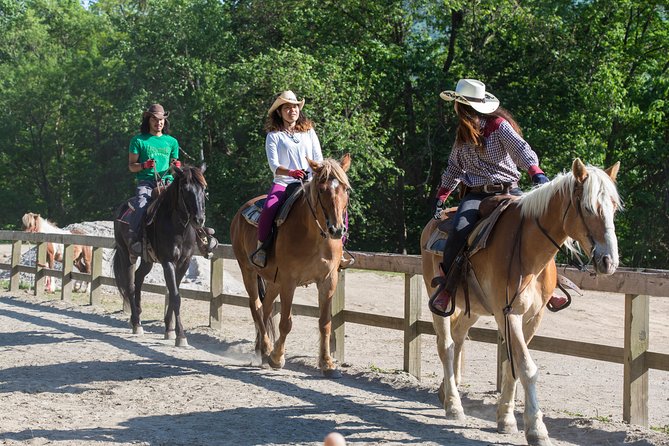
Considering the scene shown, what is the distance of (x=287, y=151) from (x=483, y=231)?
3.32m

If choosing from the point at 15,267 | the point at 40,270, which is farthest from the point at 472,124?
the point at 15,267

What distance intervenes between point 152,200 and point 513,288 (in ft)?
21.9

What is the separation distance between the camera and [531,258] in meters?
6.20

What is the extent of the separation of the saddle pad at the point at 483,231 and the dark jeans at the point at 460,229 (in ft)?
0.20

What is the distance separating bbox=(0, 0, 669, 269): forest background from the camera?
86.8ft

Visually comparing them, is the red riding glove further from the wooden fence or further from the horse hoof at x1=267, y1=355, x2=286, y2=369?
the horse hoof at x1=267, y1=355, x2=286, y2=369

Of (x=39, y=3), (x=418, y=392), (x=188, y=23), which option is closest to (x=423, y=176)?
(x=188, y=23)

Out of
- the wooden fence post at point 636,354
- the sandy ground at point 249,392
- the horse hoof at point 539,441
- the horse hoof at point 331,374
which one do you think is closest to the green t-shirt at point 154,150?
the sandy ground at point 249,392

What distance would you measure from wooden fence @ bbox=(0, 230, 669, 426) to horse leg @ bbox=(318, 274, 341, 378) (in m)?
0.62

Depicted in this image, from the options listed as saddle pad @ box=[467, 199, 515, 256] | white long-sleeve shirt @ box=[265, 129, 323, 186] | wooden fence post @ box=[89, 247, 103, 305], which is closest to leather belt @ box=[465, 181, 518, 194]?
saddle pad @ box=[467, 199, 515, 256]

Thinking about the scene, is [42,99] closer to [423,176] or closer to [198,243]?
[423,176]

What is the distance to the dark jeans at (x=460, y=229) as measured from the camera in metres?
6.70

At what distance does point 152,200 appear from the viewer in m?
11.7

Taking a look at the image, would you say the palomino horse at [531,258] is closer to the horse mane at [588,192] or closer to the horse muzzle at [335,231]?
the horse mane at [588,192]
